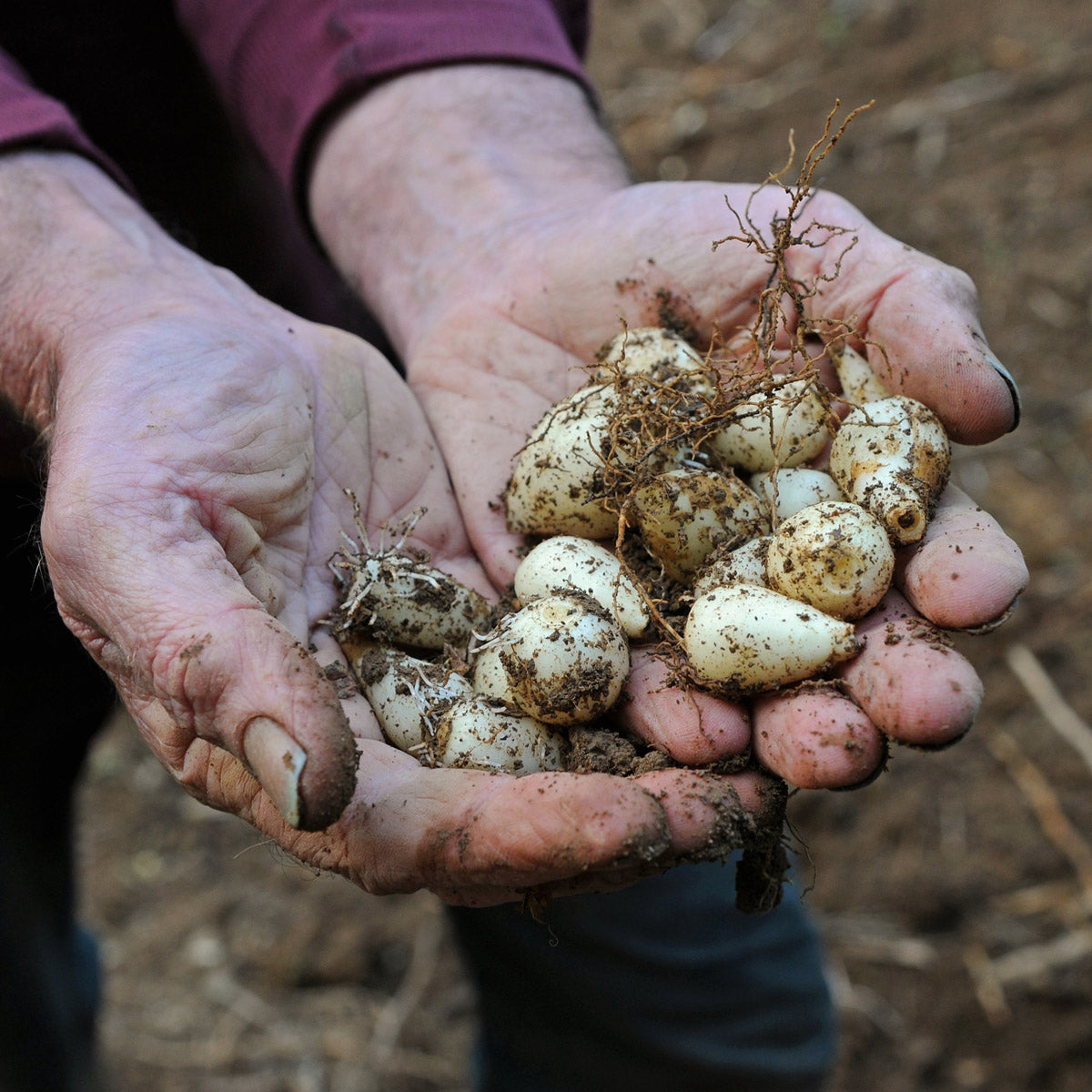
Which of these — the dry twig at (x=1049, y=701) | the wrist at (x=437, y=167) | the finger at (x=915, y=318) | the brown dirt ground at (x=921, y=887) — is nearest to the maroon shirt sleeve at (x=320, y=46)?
the wrist at (x=437, y=167)

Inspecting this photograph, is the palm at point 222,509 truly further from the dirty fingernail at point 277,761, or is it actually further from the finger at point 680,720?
the finger at point 680,720

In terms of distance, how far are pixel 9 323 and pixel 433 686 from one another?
106cm

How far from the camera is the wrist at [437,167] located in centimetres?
264

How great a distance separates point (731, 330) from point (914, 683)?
0.99 meters

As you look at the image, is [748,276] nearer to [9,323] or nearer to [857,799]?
[9,323]

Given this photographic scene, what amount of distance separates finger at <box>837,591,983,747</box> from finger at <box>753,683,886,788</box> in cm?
3

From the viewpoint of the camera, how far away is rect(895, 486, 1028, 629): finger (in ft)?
5.10

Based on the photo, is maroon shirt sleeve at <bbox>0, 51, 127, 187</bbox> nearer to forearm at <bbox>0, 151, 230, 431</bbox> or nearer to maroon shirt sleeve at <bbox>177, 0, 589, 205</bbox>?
forearm at <bbox>0, 151, 230, 431</bbox>

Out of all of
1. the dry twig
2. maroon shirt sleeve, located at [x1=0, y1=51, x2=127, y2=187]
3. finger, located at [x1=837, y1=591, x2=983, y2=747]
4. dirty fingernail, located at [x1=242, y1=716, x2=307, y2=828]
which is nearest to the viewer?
dirty fingernail, located at [x1=242, y1=716, x2=307, y2=828]

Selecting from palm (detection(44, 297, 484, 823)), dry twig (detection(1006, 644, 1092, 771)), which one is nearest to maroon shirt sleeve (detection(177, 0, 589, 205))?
palm (detection(44, 297, 484, 823))

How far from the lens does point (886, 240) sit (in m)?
1.99

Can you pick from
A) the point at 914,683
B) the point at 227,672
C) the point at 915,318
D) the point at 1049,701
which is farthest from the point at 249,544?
the point at 1049,701

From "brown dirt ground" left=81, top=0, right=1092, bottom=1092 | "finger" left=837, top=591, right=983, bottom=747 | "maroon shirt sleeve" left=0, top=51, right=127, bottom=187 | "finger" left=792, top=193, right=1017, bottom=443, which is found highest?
"maroon shirt sleeve" left=0, top=51, right=127, bottom=187

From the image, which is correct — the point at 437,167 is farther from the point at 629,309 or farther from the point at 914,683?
the point at 914,683
